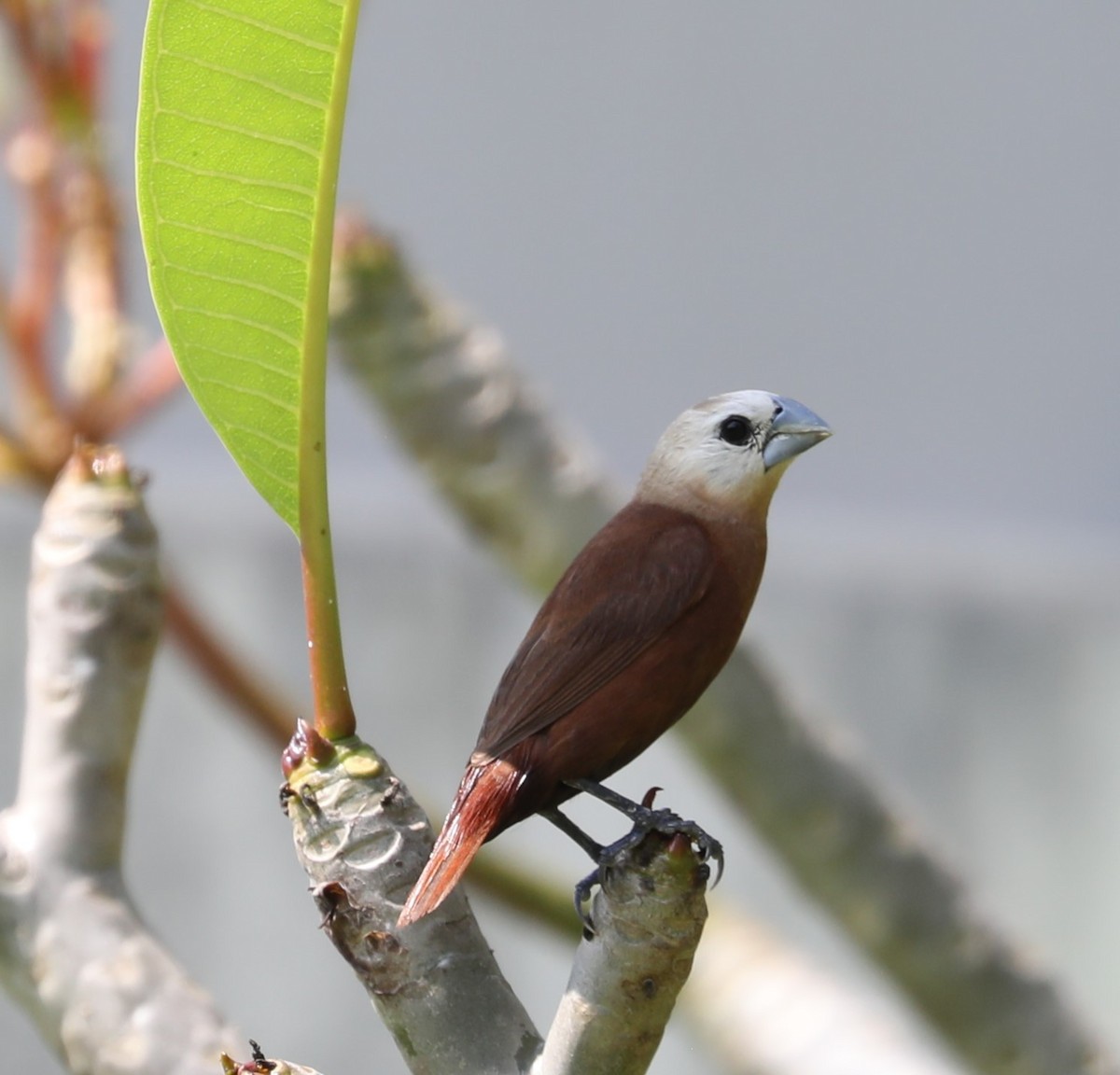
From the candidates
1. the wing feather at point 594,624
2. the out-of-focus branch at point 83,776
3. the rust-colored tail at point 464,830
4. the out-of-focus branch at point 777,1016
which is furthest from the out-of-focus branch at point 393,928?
the out-of-focus branch at point 777,1016

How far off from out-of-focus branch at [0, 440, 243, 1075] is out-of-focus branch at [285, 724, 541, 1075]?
0.36 meters

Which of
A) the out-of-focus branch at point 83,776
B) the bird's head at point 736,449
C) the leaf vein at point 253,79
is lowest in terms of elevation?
the out-of-focus branch at point 83,776

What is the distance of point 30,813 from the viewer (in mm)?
1496

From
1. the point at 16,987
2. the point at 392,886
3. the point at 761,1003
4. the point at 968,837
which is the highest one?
the point at 968,837

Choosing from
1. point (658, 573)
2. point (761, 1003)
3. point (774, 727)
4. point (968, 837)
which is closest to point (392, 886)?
point (658, 573)

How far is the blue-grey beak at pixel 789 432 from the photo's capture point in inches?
56.3

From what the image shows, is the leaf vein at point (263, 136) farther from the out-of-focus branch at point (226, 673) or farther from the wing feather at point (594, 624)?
the out-of-focus branch at point (226, 673)

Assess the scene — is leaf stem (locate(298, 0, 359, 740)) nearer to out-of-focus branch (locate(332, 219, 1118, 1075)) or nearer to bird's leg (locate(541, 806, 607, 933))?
bird's leg (locate(541, 806, 607, 933))

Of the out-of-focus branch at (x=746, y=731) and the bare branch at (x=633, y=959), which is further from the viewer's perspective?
the out-of-focus branch at (x=746, y=731)

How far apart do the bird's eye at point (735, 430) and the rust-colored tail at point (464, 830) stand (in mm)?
425

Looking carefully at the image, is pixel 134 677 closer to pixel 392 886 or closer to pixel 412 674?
pixel 392 886

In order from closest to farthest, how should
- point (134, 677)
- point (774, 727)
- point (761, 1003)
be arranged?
point (134, 677), point (774, 727), point (761, 1003)

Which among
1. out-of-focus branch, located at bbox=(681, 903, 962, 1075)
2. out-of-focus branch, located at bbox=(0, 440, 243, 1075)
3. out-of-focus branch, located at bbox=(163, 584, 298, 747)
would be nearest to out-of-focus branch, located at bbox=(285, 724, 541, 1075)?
out-of-focus branch, located at bbox=(0, 440, 243, 1075)

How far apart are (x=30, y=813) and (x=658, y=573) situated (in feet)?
2.14
